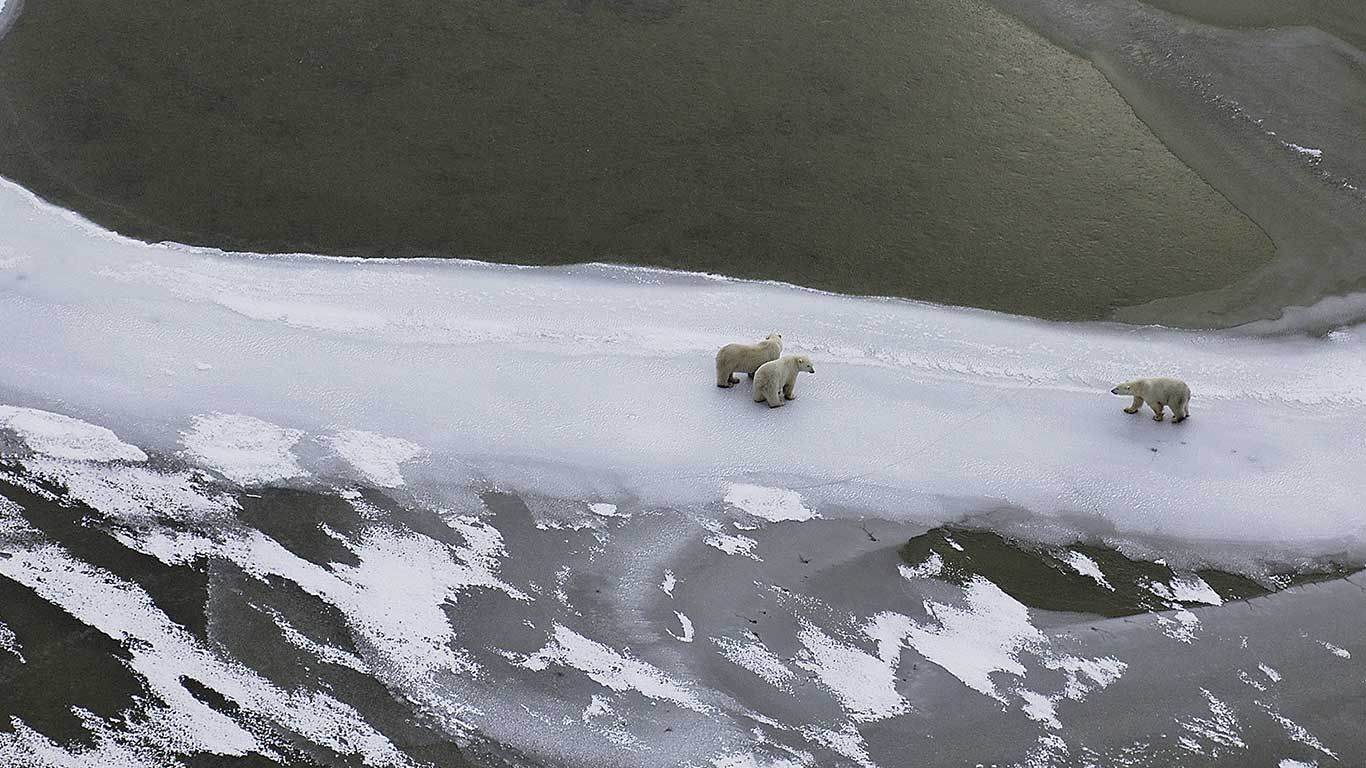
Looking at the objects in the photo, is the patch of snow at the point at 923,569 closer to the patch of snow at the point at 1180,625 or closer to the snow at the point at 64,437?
the patch of snow at the point at 1180,625

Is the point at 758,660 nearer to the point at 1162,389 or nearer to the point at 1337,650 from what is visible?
the point at 1337,650

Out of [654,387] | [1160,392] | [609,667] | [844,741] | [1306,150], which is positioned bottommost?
[844,741]

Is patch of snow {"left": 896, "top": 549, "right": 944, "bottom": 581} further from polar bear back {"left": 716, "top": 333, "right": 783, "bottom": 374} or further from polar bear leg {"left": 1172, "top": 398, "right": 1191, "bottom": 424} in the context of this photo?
polar bear leg {"left": 1172, "top": 398, "right": 1191, "bottom": 424}

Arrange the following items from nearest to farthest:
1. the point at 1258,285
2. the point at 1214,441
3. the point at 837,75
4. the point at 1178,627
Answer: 1. the point at 1178,627
2. the point at 1214,441
3. the point at 1258,285
4. the point at 837,75

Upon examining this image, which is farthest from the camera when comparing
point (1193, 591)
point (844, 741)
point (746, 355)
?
point (746, 355)

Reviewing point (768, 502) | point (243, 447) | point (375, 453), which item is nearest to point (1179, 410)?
point (768, 502)

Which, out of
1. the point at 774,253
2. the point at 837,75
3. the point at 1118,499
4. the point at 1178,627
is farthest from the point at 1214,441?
the point at 837,75

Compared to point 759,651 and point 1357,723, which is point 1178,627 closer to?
point 1357,723

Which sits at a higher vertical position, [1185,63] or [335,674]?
[1185,63]
